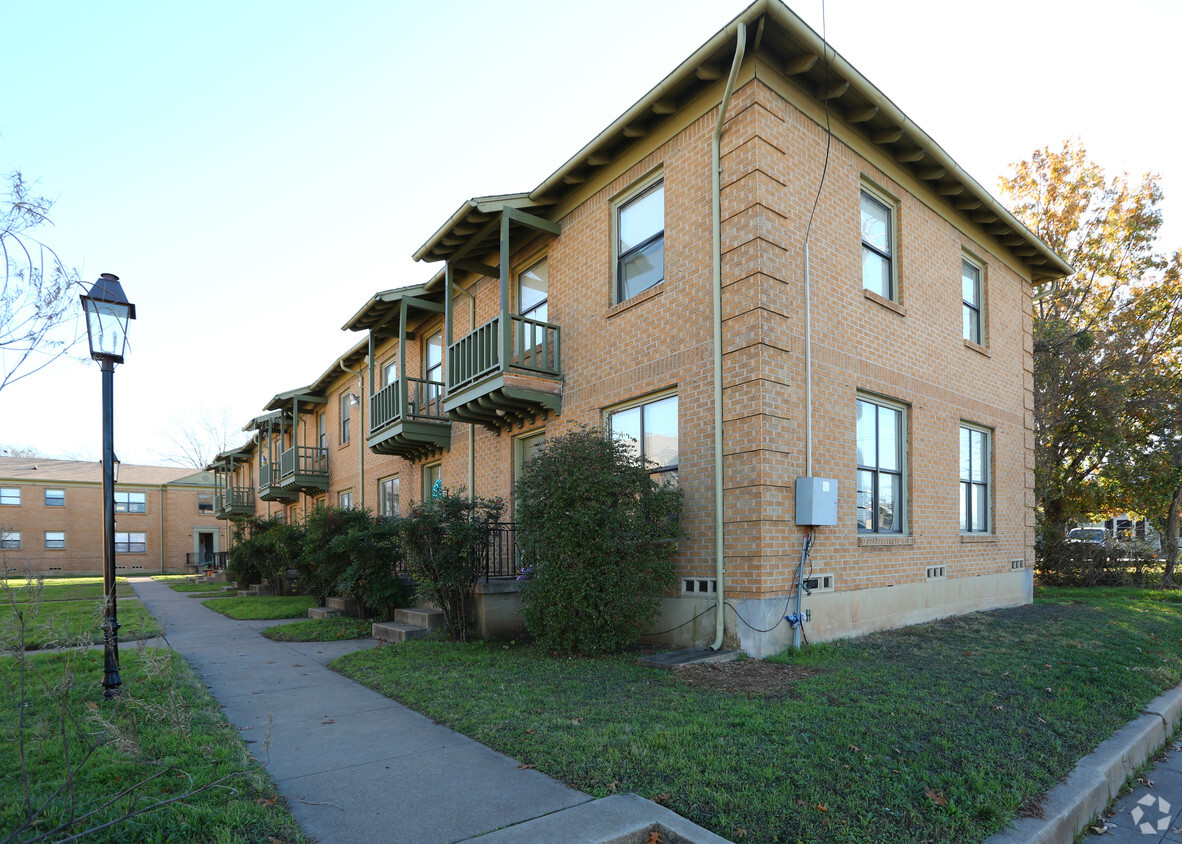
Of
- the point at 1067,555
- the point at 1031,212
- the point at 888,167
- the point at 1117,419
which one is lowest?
the point at 1067,555

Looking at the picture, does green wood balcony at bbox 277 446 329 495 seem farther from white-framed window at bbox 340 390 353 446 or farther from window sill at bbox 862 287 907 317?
window sill at bbox 862 287 907 317

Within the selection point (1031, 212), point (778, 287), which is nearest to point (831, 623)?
point (778, 287)

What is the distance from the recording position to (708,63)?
827 centimetres

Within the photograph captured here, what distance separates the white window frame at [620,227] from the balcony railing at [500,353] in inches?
48.3

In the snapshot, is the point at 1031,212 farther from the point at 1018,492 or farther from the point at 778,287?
the point at 778,287

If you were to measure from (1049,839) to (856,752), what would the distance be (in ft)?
3.39

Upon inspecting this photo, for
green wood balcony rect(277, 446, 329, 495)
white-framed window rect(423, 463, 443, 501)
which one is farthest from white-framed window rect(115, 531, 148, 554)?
white-framed window rect(423, 463, 443, 501)

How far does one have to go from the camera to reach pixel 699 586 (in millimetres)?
8242

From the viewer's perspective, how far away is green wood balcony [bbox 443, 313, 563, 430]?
10.4 m

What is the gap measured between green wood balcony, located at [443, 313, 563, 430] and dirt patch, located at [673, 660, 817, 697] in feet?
16.0

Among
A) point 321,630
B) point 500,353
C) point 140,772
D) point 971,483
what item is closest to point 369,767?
point 140,772

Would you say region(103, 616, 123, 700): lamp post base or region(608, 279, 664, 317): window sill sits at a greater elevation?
Answer: region(608, 279, 664, 317): window sill

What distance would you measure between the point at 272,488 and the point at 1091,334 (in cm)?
2428

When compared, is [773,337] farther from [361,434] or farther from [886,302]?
[361,434]
